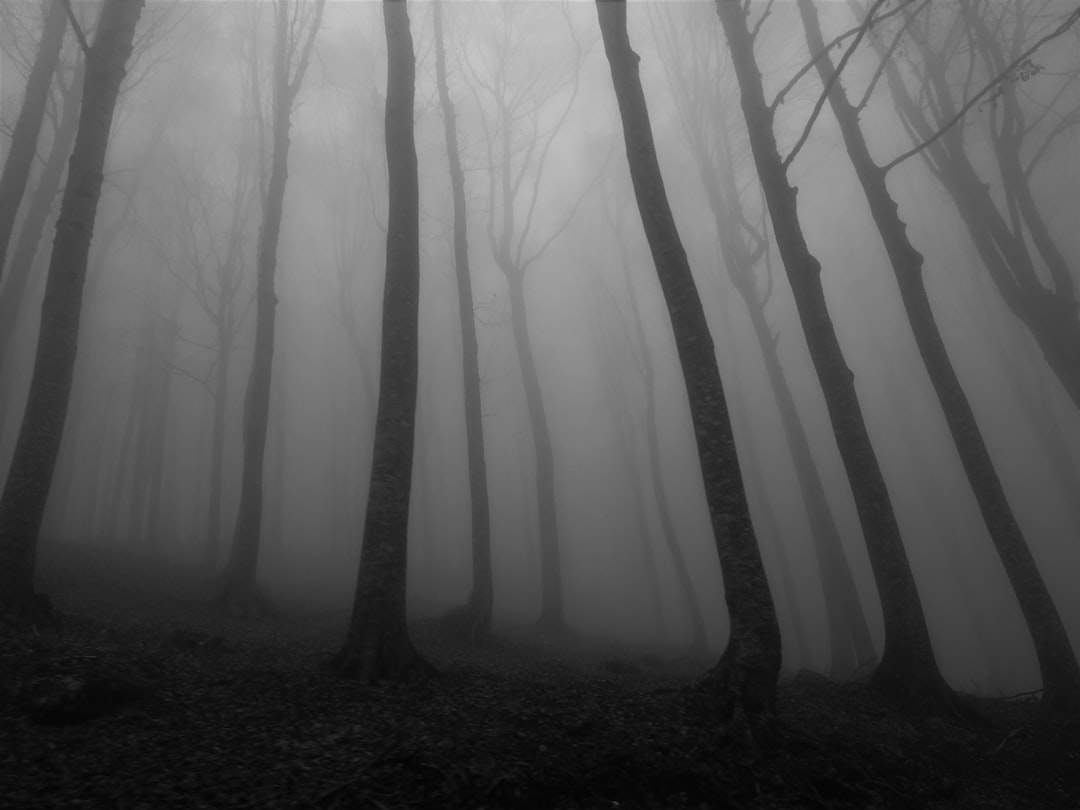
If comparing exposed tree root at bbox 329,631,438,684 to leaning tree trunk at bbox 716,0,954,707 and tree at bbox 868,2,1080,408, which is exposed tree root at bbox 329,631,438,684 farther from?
tree at bbox 868,2,1080,408

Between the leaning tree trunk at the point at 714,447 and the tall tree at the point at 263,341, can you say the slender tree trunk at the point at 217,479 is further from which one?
the leaning tree trunk at the point at 714,447

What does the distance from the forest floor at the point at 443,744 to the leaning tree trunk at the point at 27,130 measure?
7.84 meters

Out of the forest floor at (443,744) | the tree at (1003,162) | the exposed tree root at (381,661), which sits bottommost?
the forest floor at (443,744)

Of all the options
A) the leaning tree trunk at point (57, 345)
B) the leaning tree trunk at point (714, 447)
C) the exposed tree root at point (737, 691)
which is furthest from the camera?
the leaning tree trunk at point (57, 345)

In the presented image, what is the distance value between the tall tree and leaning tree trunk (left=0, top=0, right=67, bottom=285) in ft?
13.5

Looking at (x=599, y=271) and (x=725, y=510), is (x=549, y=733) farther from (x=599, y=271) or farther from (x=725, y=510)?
(x=599, y=271)

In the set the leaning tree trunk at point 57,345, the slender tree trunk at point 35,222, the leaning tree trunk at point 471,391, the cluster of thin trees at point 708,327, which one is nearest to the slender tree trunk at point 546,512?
the cluster of thin trees at point 708,327

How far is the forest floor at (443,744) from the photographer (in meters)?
3.20

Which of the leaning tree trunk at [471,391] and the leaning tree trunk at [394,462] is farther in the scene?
the leaning tree trunk at [471,391]

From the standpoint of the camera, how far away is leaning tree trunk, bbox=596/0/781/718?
4574 mm

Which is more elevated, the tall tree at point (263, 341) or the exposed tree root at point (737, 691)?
the tall tree at point (263, 341)

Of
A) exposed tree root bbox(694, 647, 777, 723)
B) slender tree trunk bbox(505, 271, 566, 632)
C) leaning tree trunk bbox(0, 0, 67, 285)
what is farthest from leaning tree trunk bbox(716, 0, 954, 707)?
leaning tree trunk bbox(0, 0, 67, 285)

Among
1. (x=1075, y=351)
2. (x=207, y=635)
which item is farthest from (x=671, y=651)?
(x=207, y=635)

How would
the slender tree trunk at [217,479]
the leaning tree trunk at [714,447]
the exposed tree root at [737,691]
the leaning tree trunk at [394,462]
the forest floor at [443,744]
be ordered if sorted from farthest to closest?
Result: the slender tree trunk at [217,479] < the leaning tree trunk at [394,462] < the leaning tree trunk at [714,447] < the exposed tree root at [737,691] < the forest floor at [443,744]
